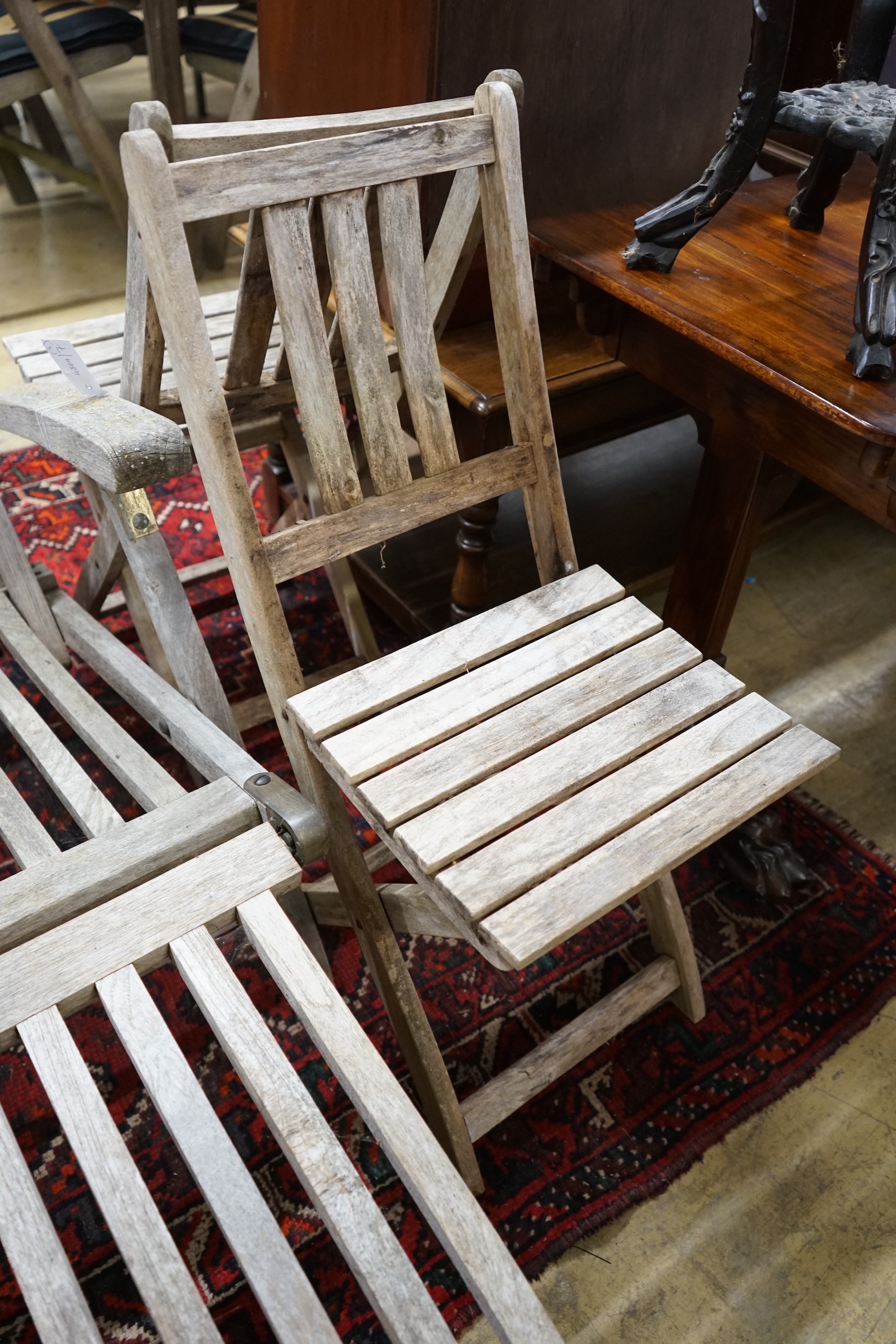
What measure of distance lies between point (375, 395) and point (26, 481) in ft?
5.76

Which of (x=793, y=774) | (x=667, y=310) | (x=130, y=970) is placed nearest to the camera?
Answer: (x=130, y=970)

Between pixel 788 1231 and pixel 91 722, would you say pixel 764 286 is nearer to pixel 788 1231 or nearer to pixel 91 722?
pixel 91 722

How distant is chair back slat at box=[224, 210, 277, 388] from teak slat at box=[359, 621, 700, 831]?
2.01ft

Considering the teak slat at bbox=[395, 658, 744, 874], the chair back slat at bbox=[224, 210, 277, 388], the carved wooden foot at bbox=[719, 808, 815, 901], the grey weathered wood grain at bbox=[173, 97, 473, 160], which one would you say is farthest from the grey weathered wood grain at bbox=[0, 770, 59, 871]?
the carved wooden foot at bbox=[719, 808, 815, 901]

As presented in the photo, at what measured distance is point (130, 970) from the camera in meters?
1.00

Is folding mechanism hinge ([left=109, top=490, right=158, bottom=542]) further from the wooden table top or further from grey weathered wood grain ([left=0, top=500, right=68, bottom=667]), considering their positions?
the wooden table top

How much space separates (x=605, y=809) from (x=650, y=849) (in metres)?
0.07

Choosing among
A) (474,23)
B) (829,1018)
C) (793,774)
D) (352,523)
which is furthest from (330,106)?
(829,1018)

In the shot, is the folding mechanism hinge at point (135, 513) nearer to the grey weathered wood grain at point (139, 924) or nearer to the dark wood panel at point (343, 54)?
the grey weathered wood grain at point (139, 924)

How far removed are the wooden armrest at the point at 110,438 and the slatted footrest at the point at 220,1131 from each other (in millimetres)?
449

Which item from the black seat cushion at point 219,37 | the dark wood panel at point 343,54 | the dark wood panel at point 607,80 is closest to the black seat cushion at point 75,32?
the black seat cushion at point 219,37

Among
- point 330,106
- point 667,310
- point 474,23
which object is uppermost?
point 474,23

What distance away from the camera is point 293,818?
111 centimetres

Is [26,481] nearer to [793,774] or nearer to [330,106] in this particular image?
[330,106]
